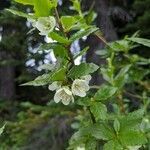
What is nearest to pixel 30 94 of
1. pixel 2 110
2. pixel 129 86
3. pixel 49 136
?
pixel 2 110

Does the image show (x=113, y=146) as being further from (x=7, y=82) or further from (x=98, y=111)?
(x=7, y=82)

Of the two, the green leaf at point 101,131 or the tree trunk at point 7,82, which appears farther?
the tree trunk at point 7,82

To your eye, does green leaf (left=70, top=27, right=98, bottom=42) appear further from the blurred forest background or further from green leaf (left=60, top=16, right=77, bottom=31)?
the blurred forest background

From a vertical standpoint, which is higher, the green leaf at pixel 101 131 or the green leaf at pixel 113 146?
the green leaf at pixel 101 131

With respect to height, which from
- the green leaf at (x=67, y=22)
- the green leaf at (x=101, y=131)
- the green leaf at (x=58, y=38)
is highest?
the green leaf at (x=67, y=22)

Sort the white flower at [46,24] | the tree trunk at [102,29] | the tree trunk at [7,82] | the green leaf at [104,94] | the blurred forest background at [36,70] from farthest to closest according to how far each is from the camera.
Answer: the tree trunk at [7,82] < the tree trunk at [102,29] < the blurred forest background at [36,70] < the green leaf at [104,94] < the white flower at [46,24]

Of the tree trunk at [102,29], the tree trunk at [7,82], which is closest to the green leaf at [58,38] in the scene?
the tree trunk at [102,29]

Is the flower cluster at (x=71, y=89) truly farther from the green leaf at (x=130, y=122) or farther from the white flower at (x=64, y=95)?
the green leaf at (x=130, y=122)
